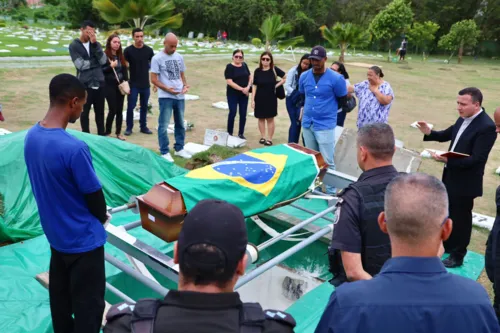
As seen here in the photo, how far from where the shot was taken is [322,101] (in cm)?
500

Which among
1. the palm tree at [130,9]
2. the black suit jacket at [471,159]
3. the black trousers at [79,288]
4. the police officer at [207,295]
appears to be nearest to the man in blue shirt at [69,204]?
the black trousers at [79,288]

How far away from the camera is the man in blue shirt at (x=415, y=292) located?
1.30 meters

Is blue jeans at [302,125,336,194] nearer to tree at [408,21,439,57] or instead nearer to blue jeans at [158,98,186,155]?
blue jeans at [158,98,186,155]

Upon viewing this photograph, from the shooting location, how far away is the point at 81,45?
592 cm

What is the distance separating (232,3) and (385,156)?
35600mm

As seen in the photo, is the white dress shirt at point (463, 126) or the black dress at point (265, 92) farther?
the black dress at point (265, 92)

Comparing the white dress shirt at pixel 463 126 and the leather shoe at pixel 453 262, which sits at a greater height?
the white dress shirt at pixel 463 126

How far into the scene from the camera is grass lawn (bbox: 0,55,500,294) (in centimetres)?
694

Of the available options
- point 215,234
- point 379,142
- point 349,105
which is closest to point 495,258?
point 379,142

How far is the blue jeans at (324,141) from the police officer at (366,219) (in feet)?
9.18

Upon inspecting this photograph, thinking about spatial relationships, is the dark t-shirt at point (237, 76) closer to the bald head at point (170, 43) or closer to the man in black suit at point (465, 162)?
the bald head at point (170, 43)

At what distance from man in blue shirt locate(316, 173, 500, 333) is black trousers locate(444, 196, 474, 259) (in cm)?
264

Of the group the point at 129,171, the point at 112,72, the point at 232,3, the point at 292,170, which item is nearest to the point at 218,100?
the point at 112,72

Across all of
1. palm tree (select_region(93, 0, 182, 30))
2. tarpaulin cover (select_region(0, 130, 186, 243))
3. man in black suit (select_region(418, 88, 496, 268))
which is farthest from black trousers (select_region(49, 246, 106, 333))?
palm tree (select_region(93, 0, 182, 30))
